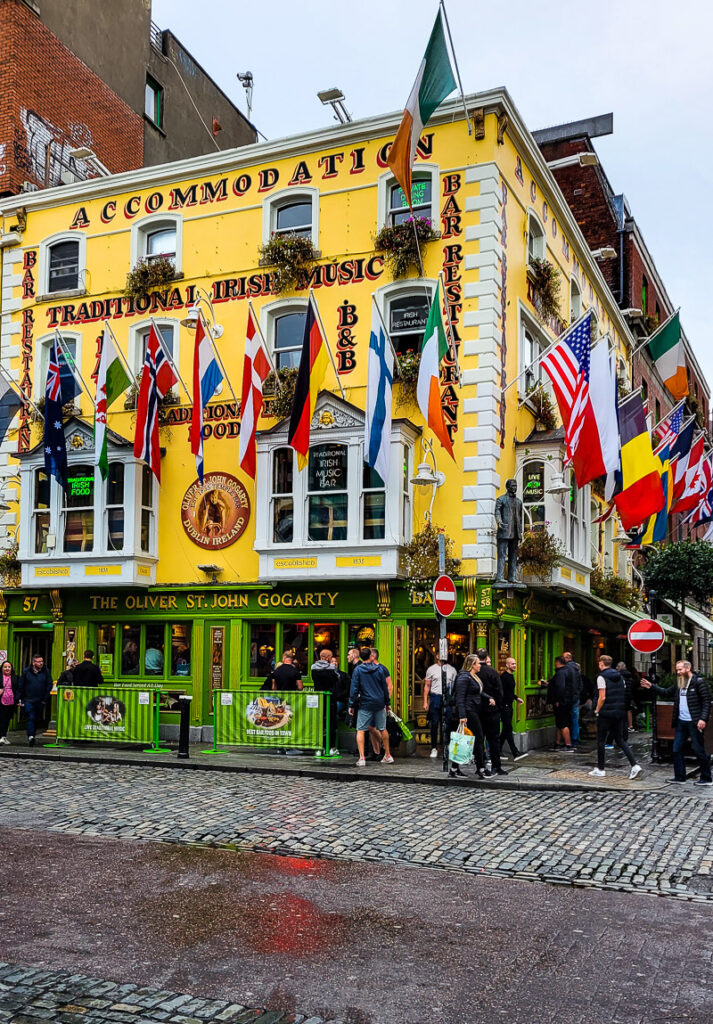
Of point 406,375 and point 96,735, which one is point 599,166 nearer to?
point 406,375

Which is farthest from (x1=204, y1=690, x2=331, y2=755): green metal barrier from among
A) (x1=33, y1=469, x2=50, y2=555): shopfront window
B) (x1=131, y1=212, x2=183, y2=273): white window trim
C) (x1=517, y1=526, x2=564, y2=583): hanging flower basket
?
(x1=131, y1=212, x2=183, y2=273): white window trim

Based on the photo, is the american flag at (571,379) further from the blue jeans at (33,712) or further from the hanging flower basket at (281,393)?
the blue jeans at (33,712)

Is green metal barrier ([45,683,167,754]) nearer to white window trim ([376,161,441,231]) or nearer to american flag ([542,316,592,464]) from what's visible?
american flag ([542,316,592,464])

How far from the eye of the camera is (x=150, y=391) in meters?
18.8

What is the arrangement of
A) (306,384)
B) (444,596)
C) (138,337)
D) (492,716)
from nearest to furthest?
(444,596) → (492,716) → (306,384) → (138,337)

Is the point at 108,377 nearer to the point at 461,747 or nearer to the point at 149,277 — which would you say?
the point at 149,277

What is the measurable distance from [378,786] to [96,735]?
602 centimetres

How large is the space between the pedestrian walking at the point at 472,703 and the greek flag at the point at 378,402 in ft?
13.4

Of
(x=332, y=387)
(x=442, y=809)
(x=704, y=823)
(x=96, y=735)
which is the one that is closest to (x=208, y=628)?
(x=96, y=735)

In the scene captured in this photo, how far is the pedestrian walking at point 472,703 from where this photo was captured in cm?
1385

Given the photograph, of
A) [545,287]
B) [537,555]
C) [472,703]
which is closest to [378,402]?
[537,555]

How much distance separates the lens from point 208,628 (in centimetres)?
1980

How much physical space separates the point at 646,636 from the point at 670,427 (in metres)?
9.01

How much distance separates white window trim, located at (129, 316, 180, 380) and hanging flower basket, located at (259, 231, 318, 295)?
2567 mm
